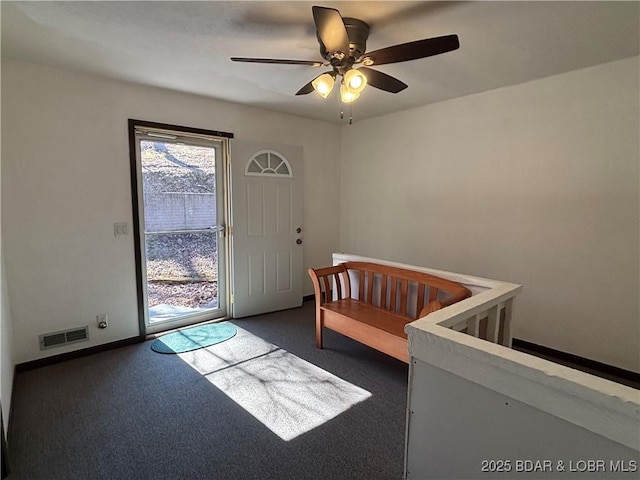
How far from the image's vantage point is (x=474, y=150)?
3.39 meters

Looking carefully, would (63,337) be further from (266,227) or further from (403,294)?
(403,294)

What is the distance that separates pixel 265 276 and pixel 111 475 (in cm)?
252

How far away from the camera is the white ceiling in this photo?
1.86 m

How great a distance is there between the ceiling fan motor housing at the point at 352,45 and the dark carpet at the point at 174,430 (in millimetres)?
2211

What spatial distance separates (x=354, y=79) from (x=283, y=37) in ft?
1.91

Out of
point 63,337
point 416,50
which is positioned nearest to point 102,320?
point 63,337

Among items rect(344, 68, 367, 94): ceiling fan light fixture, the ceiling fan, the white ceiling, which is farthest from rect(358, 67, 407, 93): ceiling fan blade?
the white ceiling

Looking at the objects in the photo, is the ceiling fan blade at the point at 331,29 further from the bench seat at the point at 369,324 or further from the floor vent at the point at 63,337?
the floor vent at the point at 63,337

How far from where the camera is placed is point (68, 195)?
280 centimetres

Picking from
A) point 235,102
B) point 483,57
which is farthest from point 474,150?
→ point 235,102

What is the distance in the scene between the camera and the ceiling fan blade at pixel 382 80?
7.12 feet

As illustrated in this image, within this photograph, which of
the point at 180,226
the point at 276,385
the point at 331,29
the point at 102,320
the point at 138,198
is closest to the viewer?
the point at 331,29

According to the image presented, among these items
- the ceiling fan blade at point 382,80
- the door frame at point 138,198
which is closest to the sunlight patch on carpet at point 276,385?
the door frame at point 138,198

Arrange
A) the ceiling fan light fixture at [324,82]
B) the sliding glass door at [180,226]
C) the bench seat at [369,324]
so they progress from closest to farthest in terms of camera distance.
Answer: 1. the ceiling fan light fixture at [324,82]
2. the bench seat at [369,324]
3. the sliding glass door at [180,226]
